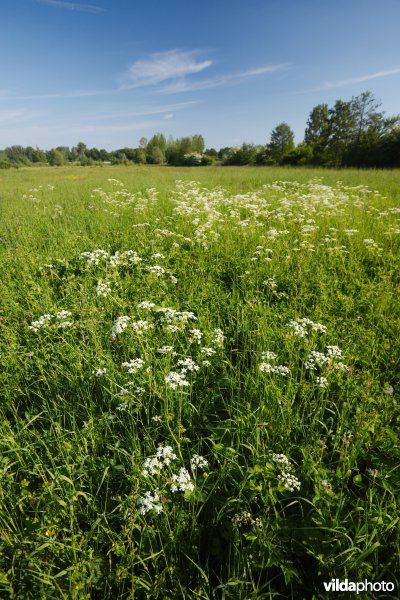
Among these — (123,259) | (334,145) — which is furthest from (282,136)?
(123,259)

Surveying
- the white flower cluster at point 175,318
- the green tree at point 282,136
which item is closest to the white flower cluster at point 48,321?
the white flower cluster at point 175,318

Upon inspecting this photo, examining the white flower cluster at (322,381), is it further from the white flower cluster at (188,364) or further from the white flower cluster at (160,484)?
the white flower cluster at (160,484)

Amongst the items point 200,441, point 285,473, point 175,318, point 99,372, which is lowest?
point 285,473

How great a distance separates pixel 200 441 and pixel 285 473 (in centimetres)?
60

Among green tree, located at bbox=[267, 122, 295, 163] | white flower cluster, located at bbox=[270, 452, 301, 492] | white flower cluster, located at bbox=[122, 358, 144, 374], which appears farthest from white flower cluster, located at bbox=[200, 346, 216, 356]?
green tree, located at bbox=[267, 122, 295, 163]

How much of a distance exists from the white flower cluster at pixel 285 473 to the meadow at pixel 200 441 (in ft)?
0.07

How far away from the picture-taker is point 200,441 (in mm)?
2072

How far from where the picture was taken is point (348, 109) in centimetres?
3834

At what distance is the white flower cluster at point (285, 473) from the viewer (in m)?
1.79

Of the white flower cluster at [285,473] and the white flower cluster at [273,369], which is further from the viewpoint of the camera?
the white flower cluster at [273,369]

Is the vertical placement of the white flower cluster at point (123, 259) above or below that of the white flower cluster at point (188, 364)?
above

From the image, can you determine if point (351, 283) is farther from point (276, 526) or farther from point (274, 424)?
point (276, 526)

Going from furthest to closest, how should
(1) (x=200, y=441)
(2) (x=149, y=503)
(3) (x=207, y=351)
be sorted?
(3) (x=207, y=351) → (1) (x=200, y=441) → (2) (x=149, y=503)

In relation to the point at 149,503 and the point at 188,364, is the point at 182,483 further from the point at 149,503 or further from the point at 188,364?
the point at 188,364
